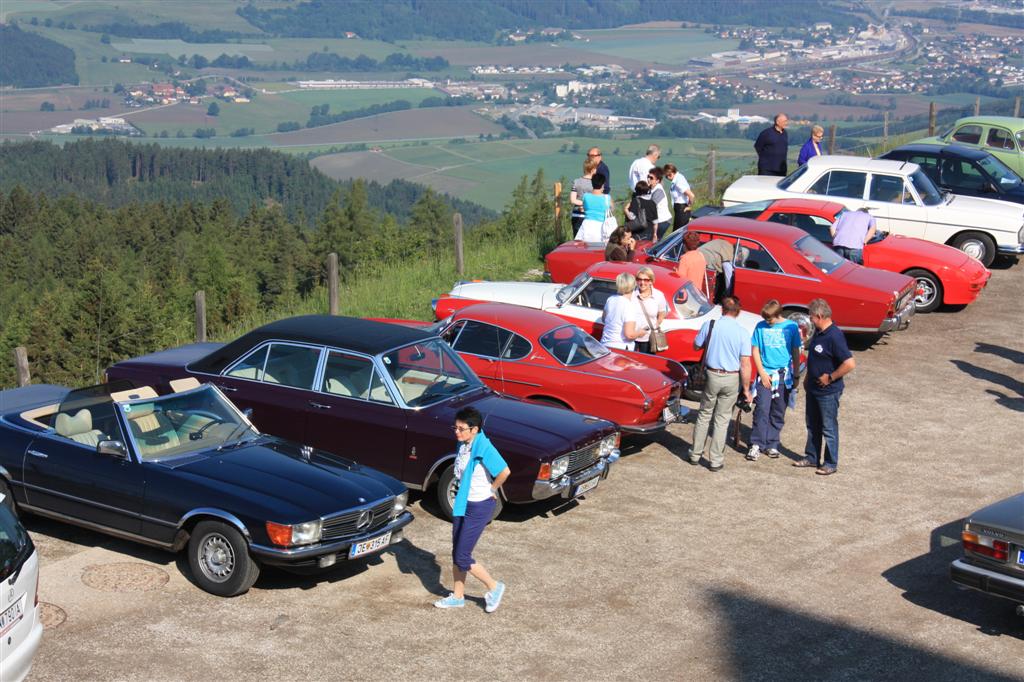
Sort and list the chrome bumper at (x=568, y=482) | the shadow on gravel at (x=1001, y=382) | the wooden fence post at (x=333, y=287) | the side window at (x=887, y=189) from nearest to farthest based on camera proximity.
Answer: the chrome bumper at (x=568, y=482)
the shadow on gravel at (x=1001, y=382)
the wooden fence post at (x=333, y=287)
the side window at (x=887, y=189)

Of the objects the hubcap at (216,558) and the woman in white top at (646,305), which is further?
the woman in white top at (646,305)

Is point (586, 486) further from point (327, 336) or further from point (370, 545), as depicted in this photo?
point (327, 336)

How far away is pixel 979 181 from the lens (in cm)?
2112

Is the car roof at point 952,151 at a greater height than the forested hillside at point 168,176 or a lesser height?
greater

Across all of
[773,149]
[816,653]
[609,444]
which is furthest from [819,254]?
[816,653]

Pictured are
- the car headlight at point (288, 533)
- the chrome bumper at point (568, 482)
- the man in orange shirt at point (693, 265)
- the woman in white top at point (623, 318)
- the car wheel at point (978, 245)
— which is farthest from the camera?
the car wheel at point (978, 245)

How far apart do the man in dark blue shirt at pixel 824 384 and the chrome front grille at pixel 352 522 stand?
197 inches

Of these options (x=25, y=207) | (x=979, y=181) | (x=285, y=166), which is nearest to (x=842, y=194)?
(x=979, y=181)

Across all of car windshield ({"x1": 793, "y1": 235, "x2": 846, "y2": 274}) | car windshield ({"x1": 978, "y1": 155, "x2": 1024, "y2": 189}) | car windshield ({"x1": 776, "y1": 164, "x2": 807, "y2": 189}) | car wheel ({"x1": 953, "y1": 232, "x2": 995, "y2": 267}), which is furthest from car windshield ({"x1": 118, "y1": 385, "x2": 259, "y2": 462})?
car windshield ({"x1": 978, "y1": 155, "x2": 1024, "y2": 189})

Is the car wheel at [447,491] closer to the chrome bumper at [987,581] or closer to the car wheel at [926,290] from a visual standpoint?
the chrome bumper at [987,581]

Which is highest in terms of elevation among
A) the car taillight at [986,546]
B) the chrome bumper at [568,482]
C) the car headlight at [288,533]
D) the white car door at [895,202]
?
the white car door at [895,202]

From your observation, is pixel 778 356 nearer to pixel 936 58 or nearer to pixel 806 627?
pixel 806 627

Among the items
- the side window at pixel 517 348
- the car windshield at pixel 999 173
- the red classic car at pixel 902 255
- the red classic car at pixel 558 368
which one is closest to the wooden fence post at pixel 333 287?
the red classic car at pixel 558 368

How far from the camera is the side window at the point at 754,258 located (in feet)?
51.2
